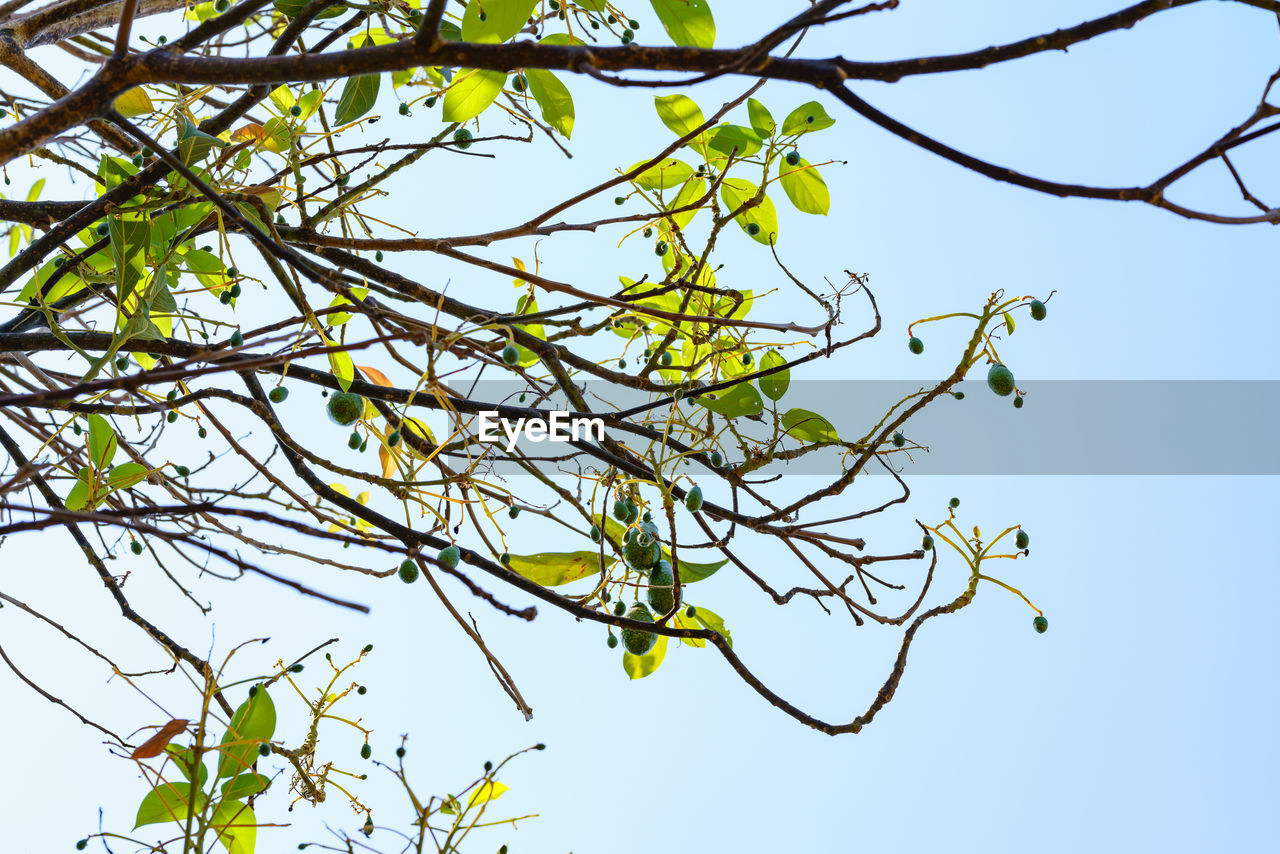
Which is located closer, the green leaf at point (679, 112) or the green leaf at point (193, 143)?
the green leaf at point (193, 143)

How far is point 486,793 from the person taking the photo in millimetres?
826

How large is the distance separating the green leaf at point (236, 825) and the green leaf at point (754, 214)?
2.37ft

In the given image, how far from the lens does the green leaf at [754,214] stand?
0.99 metres

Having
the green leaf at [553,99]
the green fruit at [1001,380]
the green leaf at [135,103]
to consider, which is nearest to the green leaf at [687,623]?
the green fruit at [1001,380]

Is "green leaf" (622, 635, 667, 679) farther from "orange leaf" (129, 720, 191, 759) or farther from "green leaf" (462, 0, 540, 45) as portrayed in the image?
"green leaf" (462, 0, 540, 45)

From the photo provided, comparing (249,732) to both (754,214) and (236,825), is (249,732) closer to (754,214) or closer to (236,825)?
(236,825)

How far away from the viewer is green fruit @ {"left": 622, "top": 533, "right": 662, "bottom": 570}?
0.78 metres

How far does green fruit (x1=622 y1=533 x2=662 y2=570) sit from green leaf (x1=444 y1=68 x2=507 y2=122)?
408 millimetres

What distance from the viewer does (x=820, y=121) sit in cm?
90

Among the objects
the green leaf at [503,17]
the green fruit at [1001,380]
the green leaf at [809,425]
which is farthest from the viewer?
the green leaf at [809,425]

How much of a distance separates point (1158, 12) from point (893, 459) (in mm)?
726

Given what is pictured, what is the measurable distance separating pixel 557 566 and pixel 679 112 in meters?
0.46

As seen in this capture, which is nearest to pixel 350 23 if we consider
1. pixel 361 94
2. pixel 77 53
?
pixel 361 94

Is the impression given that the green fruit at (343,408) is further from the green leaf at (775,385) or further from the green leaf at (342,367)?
the green leaf at (775,385)
